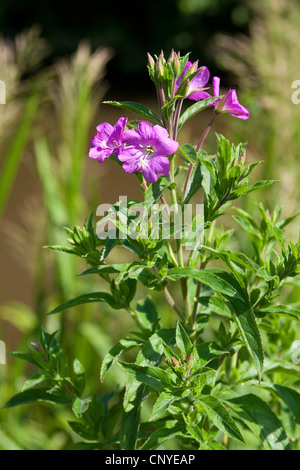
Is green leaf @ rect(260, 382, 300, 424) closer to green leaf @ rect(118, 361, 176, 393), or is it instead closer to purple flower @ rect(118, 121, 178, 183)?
green leaf @ rect(118, 361, 176, 393)

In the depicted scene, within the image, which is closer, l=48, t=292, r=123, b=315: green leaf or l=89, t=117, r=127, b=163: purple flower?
l=89, t=117, r=127, b=163: purple flower

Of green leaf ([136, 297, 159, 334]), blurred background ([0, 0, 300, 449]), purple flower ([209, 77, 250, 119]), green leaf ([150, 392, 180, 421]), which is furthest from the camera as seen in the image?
blurred background ([0, 0, 300, 449])

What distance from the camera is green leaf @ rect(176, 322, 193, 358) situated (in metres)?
0.76

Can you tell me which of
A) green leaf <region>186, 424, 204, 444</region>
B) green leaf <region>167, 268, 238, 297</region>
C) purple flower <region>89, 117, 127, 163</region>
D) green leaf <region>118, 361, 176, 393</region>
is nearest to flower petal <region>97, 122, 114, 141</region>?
purple flower <region>89, 117, 127, 163</region>

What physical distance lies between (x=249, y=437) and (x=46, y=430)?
100 centimetres

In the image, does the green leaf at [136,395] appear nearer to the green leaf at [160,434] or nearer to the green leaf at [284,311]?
the green leaf at [160,434]

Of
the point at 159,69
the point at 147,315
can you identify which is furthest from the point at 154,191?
the point at 147,315

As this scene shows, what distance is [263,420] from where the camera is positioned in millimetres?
855

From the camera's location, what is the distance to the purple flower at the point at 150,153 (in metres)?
0.72

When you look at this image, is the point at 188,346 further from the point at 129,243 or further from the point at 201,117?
the point at 201,117

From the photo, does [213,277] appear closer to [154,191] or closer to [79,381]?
[154,191]

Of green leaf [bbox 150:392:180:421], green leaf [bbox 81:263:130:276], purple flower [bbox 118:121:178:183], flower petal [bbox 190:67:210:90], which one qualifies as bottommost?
green leaf [bbox 150:392:180:421]

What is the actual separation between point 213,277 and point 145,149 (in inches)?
7.9
